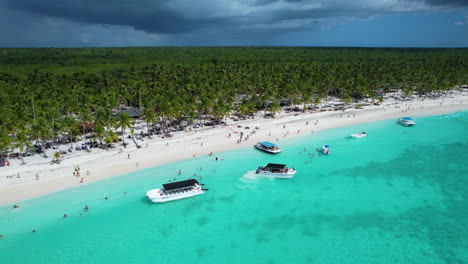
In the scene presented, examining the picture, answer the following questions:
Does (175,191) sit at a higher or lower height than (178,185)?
lower

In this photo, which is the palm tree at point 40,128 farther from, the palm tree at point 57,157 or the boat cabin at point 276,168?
the boat cabin at point 276,168

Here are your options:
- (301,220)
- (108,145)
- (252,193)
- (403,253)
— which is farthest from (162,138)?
(403,253)

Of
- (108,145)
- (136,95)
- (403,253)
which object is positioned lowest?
(403,253)

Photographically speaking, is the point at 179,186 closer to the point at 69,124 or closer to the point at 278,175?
the point at 278,175

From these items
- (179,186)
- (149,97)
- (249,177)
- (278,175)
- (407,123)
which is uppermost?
(149,97)

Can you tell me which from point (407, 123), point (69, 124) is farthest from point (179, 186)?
point (407, 123)

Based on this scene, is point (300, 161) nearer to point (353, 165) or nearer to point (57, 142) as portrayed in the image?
point (353, 165)

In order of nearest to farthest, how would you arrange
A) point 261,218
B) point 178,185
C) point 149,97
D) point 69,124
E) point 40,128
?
point 261,218 → point 178,185 → point 40,128 → point 69,124 → point 149,97

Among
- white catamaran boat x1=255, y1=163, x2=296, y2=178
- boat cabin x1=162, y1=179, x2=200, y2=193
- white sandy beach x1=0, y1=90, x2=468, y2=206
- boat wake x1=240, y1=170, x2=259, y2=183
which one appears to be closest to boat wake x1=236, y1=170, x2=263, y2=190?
boat wake x1=240, y1=170, x2=259, y2=183

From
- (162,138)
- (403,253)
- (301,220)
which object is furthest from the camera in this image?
(162,138)
